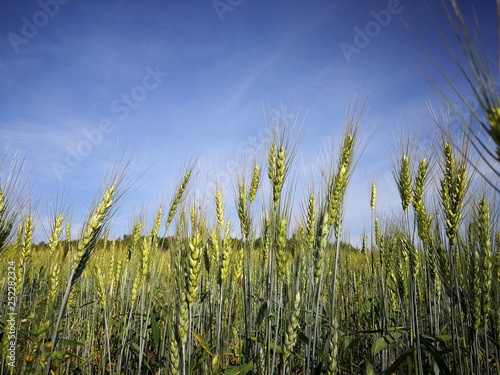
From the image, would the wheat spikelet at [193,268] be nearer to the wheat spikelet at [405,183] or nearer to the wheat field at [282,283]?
the wheat field at [282,283]

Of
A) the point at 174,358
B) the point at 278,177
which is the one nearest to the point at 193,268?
the point at 174,358

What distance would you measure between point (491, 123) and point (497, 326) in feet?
8.37

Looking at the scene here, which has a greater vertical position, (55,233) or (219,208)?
Result: (219,208)

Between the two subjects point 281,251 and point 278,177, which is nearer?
point 281,251

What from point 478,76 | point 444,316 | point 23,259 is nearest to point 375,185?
point 444,316

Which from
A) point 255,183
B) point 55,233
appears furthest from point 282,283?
point 55,233

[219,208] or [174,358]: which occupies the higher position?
[219,208]

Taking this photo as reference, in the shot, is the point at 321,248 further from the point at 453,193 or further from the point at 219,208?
the point at 219,208

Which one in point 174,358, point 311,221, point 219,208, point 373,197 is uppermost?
point 373,197

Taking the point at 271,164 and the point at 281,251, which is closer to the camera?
the point at 281,251

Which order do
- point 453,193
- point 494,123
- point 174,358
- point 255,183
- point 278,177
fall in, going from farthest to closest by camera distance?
point 255,183 < point 278,177 < point 453,193 < point 174,358 < point 494,123

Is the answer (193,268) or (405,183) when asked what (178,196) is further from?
(405,183)

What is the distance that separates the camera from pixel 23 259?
2787mm

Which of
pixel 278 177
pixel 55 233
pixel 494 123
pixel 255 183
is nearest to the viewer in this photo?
pixel 494 123
